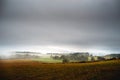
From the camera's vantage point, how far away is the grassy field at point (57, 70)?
171 inches

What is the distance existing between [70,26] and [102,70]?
1.09m

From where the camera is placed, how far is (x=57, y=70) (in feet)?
14.4

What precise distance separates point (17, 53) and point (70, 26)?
1197mm

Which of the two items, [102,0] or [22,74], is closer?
[22,74]

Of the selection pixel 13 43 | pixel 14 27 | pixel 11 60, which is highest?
pixel 14 27

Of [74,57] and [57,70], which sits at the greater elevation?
[74,57]

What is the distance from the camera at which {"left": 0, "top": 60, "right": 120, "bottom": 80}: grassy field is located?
4.34m

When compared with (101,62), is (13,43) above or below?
above

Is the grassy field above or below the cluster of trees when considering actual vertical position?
below

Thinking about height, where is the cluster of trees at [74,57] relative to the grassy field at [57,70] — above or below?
above

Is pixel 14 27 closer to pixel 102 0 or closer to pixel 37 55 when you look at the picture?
pixel 37 55

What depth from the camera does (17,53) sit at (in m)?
4.39

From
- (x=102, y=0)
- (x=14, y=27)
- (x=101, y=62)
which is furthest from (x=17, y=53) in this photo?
(x=102, y=0)

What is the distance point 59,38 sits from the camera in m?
4.53
